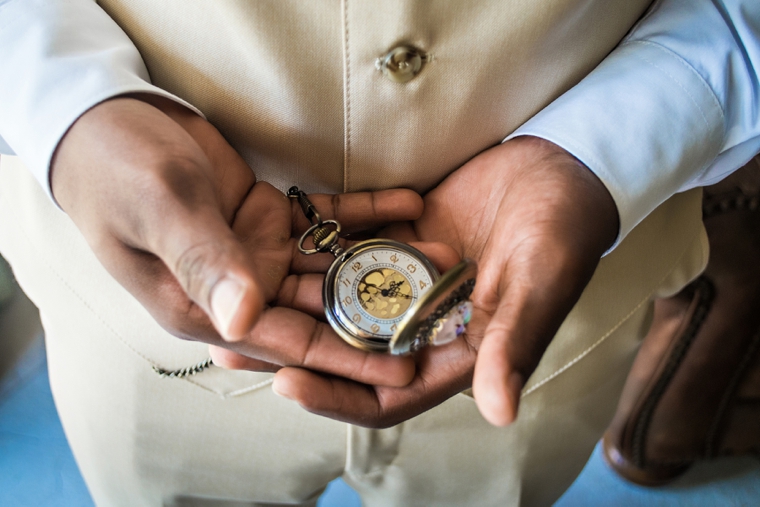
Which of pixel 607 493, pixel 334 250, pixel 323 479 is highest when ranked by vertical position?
pixel 334 250

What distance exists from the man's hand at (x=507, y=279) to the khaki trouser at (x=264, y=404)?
0.85ft

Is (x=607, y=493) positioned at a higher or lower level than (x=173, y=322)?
lower

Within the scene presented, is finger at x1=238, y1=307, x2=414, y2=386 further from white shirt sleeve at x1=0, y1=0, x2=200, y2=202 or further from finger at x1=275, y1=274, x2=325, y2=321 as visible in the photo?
white shirt sleeve at x1=0, y1=0, x2=200, y2=202

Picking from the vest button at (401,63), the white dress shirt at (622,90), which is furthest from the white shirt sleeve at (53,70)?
the vest button at (401,63)

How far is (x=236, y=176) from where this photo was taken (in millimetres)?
1224

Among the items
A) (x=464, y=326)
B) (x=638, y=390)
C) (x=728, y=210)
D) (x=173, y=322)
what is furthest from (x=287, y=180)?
(x=638, y=390)

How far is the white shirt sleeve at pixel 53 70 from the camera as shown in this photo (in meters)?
1.04

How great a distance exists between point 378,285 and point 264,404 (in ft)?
1.25

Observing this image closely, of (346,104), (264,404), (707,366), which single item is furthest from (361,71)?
(707,366)

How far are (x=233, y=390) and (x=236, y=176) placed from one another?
489 mm

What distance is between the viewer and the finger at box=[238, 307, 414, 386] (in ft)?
3.44

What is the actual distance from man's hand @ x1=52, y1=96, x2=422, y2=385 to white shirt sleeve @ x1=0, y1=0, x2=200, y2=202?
1.3 inches

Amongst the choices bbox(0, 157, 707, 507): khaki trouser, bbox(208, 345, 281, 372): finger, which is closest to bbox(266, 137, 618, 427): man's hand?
bbox(208, 345, 281, 372): finger

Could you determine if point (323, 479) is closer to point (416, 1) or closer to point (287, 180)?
point (287, 180)
